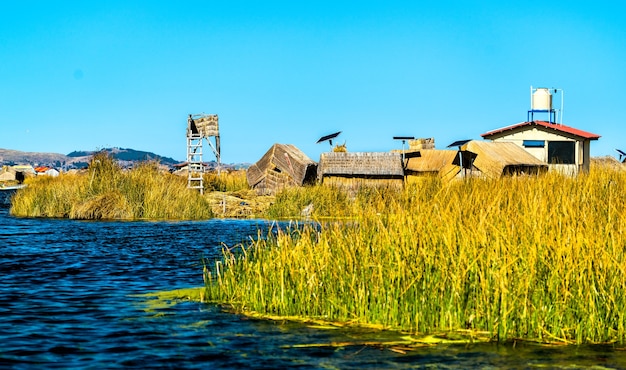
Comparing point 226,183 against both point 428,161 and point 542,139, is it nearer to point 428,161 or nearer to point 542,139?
point 428,161

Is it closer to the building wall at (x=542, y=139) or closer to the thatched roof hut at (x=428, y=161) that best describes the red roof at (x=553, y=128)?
the building wall at (x=542, y=139)

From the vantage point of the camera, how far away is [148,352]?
30.3 feet

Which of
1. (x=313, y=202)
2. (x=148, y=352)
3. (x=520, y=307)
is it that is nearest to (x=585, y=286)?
(x=520, y=307)

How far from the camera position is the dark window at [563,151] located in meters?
49.8

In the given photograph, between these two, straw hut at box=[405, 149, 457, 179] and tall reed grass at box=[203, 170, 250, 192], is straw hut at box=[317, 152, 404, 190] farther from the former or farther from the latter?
tall reed grass at box=[203, 170, 250, 192]

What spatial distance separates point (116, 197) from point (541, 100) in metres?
30.5

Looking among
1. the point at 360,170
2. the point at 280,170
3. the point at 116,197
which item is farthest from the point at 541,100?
the point at 116,197

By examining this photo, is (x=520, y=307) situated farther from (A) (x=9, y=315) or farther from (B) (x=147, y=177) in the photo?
(B) (x=147, y=177)

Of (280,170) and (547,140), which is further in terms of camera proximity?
(547,140)

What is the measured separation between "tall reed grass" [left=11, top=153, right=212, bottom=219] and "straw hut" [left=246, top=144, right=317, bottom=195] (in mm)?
9591

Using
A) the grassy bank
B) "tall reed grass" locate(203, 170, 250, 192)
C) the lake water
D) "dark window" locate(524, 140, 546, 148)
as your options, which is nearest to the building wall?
"dark window" locate(524, 140, 546, 148)

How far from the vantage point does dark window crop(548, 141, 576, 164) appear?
49844mm

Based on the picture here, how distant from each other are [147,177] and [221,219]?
3543 mm

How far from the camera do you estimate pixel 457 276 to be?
9719 millimetres
